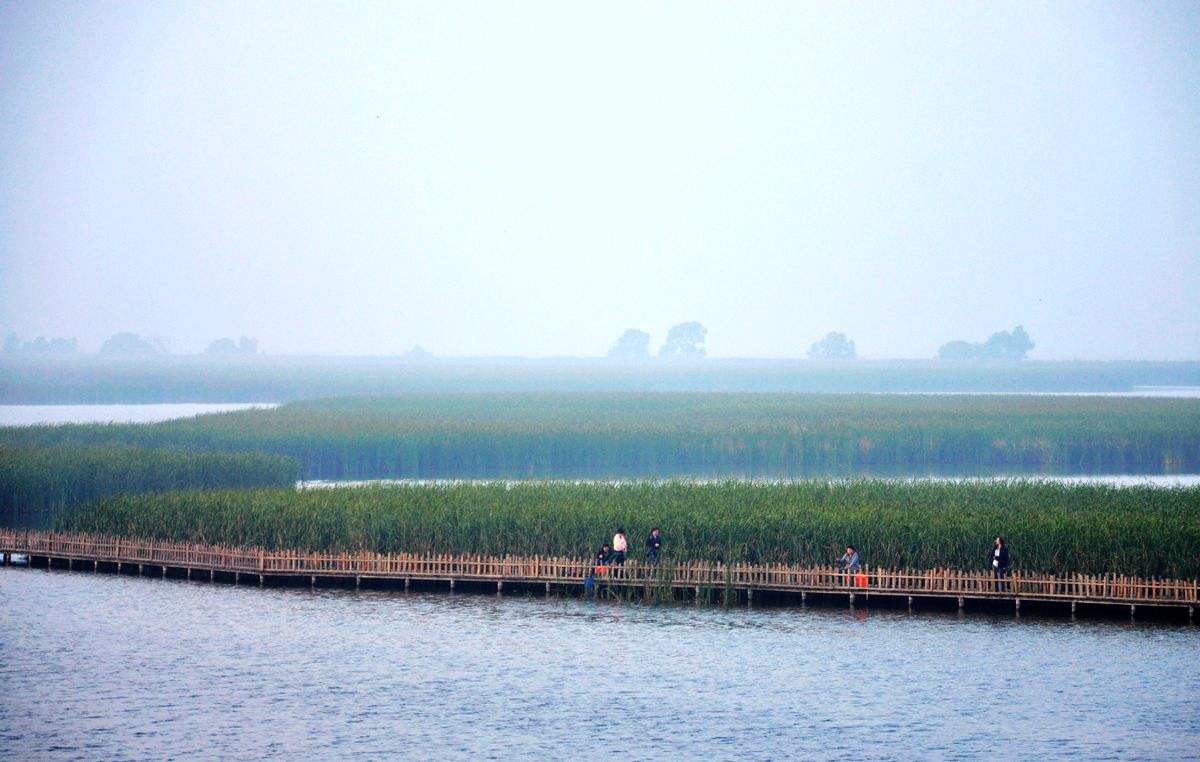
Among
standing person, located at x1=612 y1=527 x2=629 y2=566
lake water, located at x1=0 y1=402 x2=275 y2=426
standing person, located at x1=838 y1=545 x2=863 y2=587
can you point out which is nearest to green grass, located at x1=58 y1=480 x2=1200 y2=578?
standing person, located at x1=612 y1=527 x2=629 y2=566

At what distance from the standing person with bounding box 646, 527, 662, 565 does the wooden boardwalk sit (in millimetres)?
313

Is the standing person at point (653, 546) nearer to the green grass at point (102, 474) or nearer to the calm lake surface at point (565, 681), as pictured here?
the calm lake surface at point (565, 681)

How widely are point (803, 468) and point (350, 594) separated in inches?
2063

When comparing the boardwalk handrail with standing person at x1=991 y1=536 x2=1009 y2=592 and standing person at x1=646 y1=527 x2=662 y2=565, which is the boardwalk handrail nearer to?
standing person at x1=991 y1=536 x2=1009 y2=592

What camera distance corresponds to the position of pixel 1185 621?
4434 centimetres

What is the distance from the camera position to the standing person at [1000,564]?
46250 mm

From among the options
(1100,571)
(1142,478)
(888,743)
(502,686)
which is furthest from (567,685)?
(1142,478)

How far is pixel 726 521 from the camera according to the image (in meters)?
50.4

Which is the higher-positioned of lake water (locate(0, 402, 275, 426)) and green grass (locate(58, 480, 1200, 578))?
lake water (locate(0, 402, 275, 426))

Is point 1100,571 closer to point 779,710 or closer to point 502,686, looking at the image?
point 779,710

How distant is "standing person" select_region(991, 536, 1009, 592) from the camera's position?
4625 centimetres

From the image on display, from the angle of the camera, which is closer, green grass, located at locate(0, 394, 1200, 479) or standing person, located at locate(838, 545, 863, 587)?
standing person, located at locate(838, 545, 863, 587)

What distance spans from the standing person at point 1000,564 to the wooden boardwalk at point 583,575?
0.07m

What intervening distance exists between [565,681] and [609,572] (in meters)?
11.4
